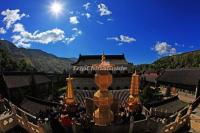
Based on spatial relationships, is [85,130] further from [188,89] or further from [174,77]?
[174,77]

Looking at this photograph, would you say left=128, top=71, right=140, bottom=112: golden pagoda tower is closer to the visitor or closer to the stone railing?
the visitor

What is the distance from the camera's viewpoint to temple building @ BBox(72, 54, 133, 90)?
163ft

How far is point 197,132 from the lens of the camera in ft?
47.6

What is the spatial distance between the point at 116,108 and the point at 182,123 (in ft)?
15.5

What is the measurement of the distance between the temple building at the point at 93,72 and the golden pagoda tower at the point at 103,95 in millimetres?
32935

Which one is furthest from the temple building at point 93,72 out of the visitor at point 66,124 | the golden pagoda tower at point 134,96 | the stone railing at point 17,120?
the visitor at point 66,124

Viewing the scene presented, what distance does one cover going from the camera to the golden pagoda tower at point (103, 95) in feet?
38.0

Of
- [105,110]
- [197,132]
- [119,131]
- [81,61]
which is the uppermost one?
[81,61]

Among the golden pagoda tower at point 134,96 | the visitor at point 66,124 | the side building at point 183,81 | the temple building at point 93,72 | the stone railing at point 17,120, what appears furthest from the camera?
the temple building at point 93,72

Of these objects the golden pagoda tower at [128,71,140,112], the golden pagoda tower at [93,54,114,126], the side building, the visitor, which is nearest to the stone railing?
the visitor

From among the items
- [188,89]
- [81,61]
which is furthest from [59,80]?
[188,89]

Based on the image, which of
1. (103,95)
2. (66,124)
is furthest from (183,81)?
(66,124)

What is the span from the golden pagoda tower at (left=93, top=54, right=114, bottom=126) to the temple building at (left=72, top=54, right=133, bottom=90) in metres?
32.9

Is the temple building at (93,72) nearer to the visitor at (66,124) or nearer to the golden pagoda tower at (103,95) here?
the visitor at (66,124)
